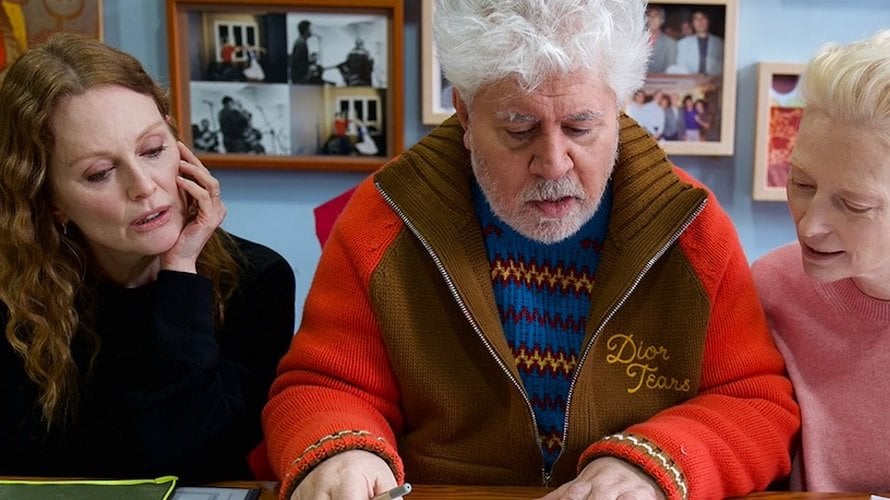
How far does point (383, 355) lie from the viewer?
45.1 inches

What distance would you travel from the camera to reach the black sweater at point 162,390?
3.76 ft

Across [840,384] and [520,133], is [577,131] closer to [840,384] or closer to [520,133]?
[520,133]

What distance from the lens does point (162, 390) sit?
1150 mm

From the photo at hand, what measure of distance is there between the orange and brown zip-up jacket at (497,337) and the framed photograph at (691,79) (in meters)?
0.77

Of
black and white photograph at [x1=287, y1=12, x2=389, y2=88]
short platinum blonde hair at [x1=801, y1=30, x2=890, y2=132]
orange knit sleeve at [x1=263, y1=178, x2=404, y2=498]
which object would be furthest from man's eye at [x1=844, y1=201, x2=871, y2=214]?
black and white photograph at [x1=287, y1=12, x2=389, y2=88]

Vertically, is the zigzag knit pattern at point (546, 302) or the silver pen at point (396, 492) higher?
the zigzag knit pattern at point (546, 302)

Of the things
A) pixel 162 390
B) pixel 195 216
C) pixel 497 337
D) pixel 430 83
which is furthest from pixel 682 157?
pixel 162 390

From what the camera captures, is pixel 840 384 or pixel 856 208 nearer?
pixel 856 208

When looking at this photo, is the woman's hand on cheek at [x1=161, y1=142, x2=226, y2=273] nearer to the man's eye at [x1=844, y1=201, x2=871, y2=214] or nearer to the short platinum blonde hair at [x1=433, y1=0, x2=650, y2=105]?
the short platinum blonde hair at [x1=433, y1=0, x2=650, y2=105]

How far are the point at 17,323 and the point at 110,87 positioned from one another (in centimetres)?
36

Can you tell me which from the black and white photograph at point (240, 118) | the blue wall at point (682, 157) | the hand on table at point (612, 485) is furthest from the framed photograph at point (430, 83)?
the hand on table at point (612, 485)

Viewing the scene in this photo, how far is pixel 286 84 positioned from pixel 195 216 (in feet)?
2.43

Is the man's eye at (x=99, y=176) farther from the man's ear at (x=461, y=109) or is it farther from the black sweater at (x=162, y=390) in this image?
the man's ear at (x=461, y=109)

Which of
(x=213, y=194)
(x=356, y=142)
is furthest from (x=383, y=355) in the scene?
(x=356, y=142)
